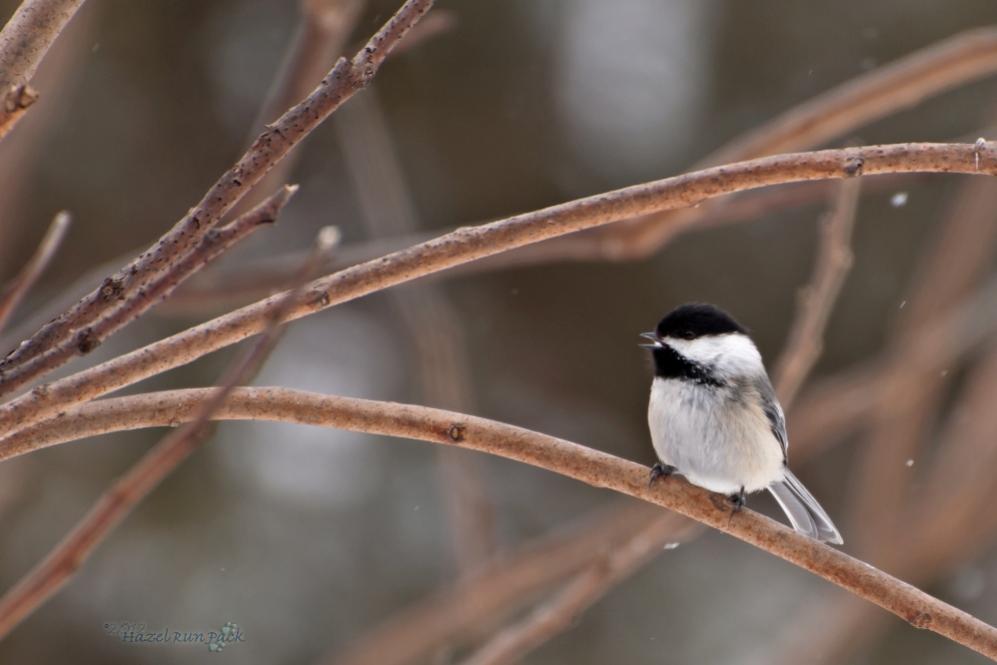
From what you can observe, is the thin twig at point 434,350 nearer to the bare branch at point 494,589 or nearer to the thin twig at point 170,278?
the bare branch at point 494,589

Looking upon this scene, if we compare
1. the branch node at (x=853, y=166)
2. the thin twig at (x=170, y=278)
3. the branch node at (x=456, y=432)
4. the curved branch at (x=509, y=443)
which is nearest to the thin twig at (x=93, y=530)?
the curved branch at (x=509, y=443)

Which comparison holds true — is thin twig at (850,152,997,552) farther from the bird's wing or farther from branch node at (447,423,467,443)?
branch node at (447,423,467,443)

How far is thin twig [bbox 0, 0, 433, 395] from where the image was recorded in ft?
3.10

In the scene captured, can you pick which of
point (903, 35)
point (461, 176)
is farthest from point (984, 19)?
point (461, 176)

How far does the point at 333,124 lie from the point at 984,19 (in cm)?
307

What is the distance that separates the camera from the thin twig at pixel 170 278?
0.95 metres

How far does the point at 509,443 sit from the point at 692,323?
1.20 metres

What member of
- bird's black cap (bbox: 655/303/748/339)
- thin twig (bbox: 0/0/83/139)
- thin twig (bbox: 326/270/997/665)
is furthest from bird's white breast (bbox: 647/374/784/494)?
thin twig (bbox: 0/0/83/139)

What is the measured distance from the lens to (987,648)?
129cm

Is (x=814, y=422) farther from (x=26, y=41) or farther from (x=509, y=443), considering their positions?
(x=26, y=41)

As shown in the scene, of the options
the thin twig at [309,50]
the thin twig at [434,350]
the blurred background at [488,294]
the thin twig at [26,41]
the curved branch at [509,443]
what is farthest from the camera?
the blurred background at [488,294]

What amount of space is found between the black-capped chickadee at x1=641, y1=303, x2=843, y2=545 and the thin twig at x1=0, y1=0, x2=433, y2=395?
1.42 meters

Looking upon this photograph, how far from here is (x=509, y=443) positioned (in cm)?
131

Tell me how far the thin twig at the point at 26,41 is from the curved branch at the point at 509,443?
0.34 meters
